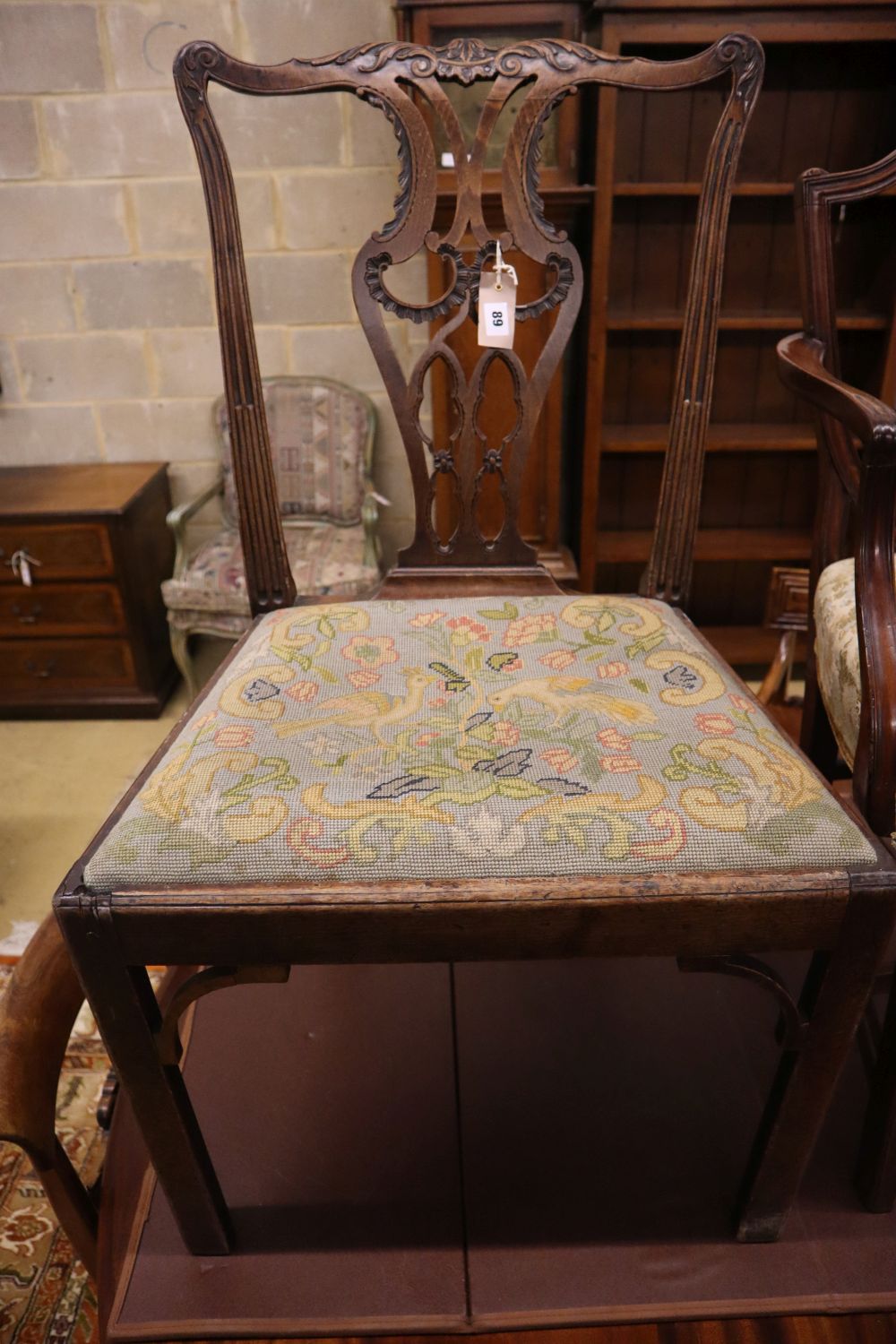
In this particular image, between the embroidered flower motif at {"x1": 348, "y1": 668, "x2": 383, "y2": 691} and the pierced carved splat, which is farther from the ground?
the pierced carved splat

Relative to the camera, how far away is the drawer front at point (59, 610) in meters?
2.12

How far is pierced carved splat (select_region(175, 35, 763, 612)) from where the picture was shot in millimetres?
956

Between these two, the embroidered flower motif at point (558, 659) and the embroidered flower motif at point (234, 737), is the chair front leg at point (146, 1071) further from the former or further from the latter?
the embroidered flower motif at point (558, 659)

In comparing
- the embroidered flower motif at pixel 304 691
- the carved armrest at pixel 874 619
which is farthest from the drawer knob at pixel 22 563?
the carved armrest at pixel 874 619

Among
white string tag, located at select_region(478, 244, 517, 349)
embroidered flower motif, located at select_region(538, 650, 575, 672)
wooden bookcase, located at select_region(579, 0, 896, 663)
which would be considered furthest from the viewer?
wooden bookcase, located at select_region(579, 0, 896, 663)

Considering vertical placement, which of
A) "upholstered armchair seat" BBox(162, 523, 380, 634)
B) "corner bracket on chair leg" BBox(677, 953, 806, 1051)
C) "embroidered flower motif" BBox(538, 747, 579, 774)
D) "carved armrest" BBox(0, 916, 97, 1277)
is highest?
"embroidered flower motif" BBox(538, 747, 579, 774)

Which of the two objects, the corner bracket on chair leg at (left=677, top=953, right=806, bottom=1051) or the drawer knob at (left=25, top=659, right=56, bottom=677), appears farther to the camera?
the drawer knob at (left=25, top=659, right=56, bottom=677)

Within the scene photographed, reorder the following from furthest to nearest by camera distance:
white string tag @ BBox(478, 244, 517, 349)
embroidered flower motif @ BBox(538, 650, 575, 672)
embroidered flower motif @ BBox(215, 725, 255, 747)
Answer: white string tag @ BBox(478, 244, 517, 349)
embroidered flower motif @ BBox(538, 650, 575, 672)
embroidered flower motif @ BBox(215, 725, 255, 747)

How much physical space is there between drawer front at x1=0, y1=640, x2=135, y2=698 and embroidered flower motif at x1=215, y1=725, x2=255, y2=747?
1.56 meters

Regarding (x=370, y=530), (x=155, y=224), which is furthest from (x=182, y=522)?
(x=155, y=224)

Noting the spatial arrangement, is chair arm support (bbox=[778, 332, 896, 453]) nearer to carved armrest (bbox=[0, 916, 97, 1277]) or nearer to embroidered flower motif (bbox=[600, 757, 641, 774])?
embroidered flower motif (bbox=[600, 757, 641, 774])

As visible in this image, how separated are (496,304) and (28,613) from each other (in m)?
1.59

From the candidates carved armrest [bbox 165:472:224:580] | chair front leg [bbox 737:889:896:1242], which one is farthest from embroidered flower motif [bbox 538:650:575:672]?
carved armrest [bbox 165:472:224:580]

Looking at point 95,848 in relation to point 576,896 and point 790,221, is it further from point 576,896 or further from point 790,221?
point 790,221
